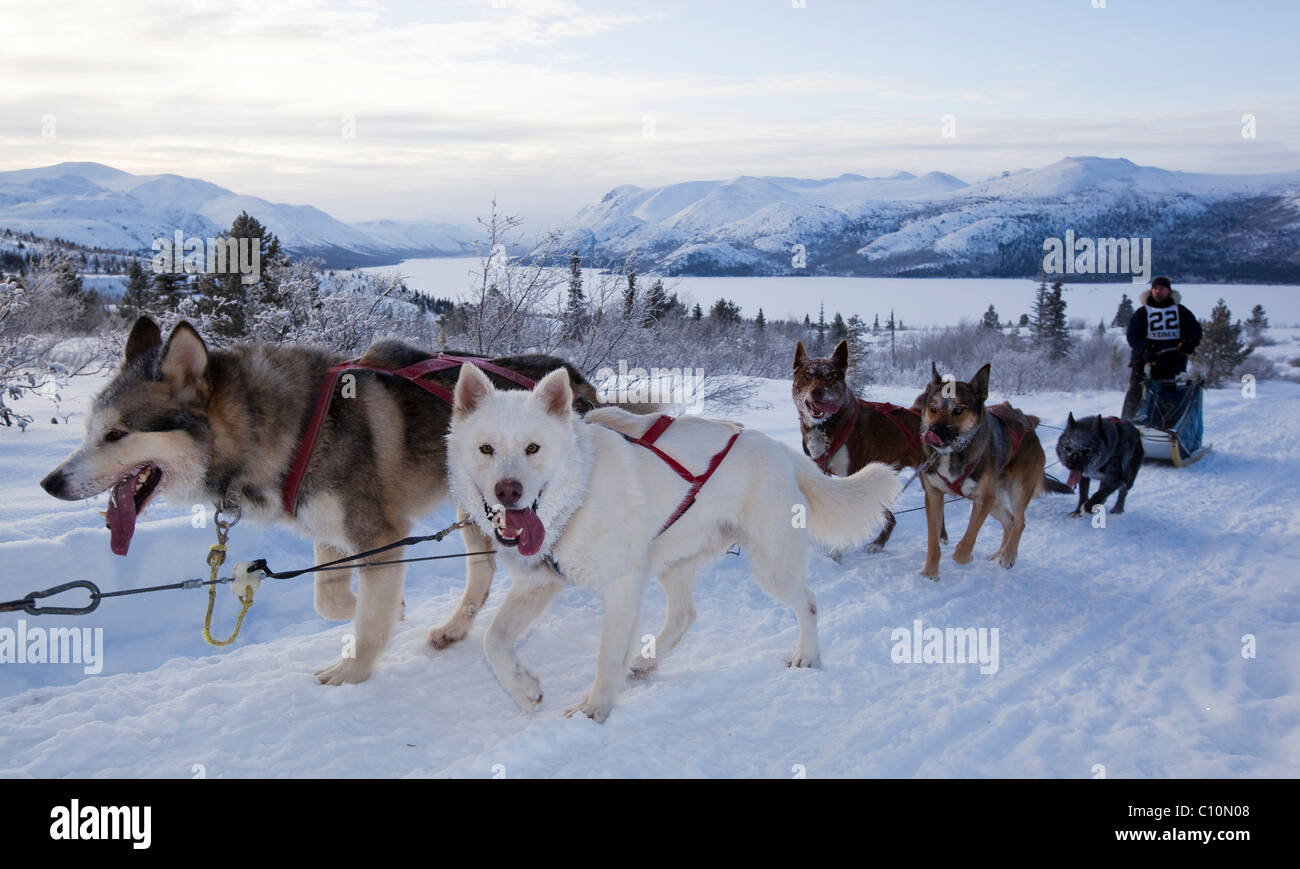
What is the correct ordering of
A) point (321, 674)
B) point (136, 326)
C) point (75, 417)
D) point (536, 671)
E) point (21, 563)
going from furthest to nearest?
point (75, 417), point (21, 563), point (536, 671), point (321, 674), point (136, 326)

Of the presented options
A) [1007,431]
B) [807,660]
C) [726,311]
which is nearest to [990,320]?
[726,311]

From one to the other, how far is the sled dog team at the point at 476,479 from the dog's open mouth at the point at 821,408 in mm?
2251

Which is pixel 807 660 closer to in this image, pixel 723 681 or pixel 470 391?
pixel 723 681

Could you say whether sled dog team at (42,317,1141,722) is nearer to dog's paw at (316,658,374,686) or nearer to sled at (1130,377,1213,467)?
dog's paw at (316,658,374,686)

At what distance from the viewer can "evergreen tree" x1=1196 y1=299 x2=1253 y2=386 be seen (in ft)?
106

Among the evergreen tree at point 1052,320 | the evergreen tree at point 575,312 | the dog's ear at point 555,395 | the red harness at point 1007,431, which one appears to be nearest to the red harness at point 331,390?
the dog's ear at point 555,395

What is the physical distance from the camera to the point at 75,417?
12117mm

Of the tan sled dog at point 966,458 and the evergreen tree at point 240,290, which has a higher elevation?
the evergreen tree at point 240,290

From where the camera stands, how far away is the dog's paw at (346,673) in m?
3.82

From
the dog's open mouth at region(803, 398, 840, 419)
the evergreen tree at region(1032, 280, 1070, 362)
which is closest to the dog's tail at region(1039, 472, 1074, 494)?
the dog's open mouth at region(803, 398, 840, 419)

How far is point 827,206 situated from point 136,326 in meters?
133

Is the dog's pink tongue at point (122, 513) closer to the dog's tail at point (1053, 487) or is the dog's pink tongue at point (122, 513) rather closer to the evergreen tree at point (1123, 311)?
the dog's tail at point (1053, 487)

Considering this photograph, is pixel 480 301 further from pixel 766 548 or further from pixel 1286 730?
pixel 1286 730
